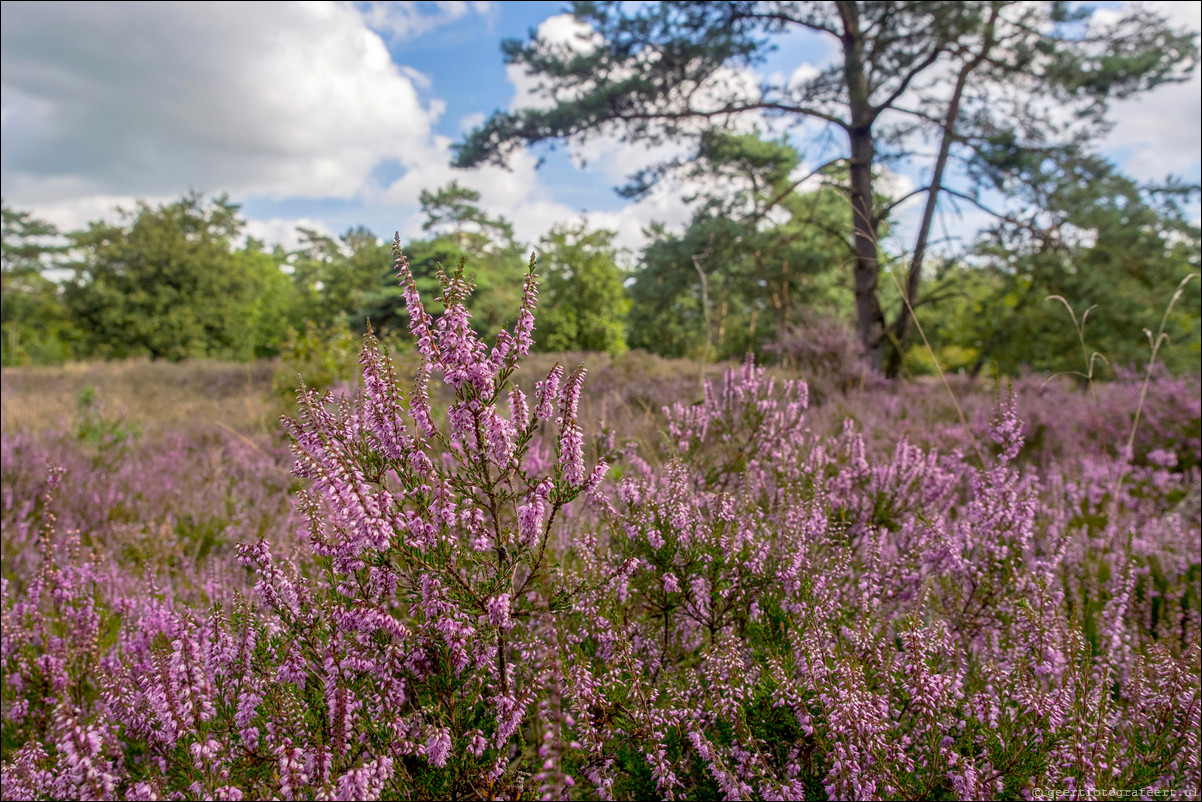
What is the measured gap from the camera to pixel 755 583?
6.92 ft

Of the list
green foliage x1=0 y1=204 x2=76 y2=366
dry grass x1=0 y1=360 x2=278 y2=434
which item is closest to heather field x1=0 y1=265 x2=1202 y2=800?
dry grass x1=0 y1=360 x2=278 y2=434

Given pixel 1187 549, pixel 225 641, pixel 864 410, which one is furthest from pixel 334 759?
pixel 864 410

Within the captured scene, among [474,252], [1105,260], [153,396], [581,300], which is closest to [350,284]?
[474,252]

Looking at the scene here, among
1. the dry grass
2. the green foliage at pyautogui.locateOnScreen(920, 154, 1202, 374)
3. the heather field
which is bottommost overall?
the dry grass

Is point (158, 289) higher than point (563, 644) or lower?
higher

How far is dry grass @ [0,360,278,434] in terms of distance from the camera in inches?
368

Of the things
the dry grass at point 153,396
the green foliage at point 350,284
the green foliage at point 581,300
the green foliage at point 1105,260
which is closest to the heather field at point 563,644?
the dry grass at point 153,396

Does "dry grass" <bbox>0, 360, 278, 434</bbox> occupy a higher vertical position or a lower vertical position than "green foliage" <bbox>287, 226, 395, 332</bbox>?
lower

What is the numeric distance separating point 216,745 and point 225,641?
0.37 m

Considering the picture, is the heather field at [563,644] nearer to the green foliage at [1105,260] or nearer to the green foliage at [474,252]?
the green foliage at [1105,260]

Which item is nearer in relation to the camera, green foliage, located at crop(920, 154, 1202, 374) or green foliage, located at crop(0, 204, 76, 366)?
green foliage, located at crop(920, 154, 1202, 374)

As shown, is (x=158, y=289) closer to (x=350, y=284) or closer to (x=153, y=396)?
(x=350, y=284)

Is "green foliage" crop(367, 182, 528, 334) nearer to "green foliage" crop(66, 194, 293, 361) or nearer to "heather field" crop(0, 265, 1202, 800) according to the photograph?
"green foliage" crop(66, 194, 293, 361)

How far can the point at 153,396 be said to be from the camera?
1573 cm
